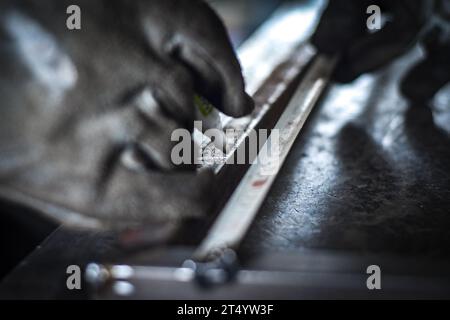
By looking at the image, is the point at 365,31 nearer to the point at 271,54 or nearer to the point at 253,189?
the point at 271,54

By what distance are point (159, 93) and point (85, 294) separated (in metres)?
0.32

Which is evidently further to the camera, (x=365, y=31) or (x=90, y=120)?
(x=365, y=31)

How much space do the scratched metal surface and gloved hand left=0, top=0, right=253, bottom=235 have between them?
0.21 m

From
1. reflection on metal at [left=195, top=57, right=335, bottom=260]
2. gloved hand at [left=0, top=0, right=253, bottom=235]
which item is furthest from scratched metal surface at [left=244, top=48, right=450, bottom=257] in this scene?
gloved hand at [left=0, top=0, right=253, bottom=235]

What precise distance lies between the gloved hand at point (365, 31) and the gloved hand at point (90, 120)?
0.79 metres

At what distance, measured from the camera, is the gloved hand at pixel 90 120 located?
71cm

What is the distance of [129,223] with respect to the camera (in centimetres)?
75

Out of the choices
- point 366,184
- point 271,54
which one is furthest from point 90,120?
point 271,54

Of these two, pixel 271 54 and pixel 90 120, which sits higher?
pixel 271 54

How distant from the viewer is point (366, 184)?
3.52 feet

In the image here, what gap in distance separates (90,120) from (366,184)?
1.99ft

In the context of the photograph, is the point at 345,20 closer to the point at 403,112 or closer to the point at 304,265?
the point at 403,112

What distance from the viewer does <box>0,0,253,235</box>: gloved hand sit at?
71 cm
